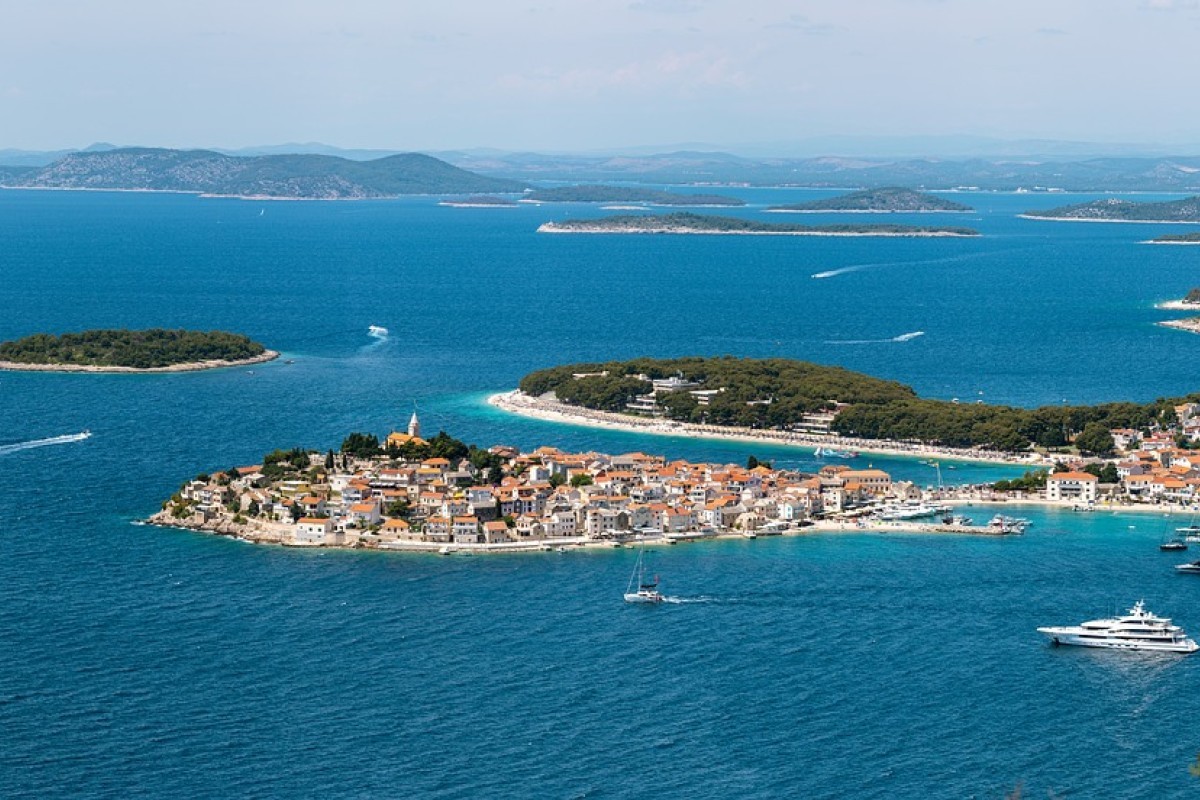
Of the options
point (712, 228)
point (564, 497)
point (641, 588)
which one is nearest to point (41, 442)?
point (564, 497)

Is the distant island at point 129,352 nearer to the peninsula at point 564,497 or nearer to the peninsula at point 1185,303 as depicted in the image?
the peninsula at point 564,497

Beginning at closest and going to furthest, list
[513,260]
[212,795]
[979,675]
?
[212,795] < [979,675] < [513,260]

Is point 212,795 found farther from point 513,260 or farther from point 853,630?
point 513,260

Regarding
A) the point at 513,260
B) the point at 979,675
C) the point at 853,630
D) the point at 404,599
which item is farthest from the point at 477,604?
the point at 513,260

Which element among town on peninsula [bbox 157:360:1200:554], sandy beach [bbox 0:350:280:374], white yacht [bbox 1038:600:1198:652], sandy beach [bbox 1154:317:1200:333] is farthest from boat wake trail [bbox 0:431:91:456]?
sandy beach [bbox 1154:317:1200:333]

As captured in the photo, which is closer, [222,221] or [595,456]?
[595,456]

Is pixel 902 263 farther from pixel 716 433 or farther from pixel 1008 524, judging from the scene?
pixel 1008 524
